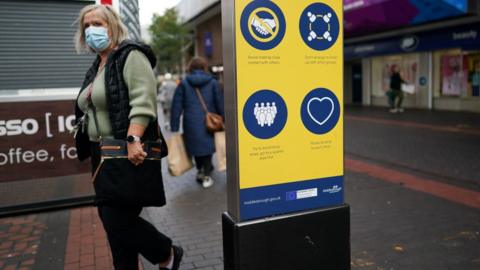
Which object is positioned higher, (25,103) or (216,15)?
(216,15)

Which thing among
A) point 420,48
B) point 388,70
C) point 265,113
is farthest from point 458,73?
point 265,113

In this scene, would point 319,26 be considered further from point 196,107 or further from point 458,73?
point 458,73

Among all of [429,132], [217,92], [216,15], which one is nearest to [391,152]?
[429,132]

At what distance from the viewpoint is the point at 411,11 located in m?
15.5

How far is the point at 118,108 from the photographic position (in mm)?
2729

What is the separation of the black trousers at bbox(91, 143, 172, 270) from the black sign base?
1.93ft

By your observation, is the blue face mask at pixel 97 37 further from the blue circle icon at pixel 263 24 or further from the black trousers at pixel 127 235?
the blue circle icon at pixel 263 24

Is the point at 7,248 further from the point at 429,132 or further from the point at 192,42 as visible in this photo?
the point at 192,42

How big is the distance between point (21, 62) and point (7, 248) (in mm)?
1929

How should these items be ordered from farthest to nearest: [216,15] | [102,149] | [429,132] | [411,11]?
[216,15]
[411,11]
[429,132]
[102,149]

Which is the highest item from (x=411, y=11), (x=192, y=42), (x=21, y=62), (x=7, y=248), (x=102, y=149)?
(x=192, y=42)

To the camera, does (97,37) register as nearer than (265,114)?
No

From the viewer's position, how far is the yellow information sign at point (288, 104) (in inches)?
95.0

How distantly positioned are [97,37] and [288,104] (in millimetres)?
1230
